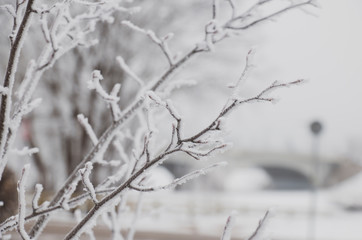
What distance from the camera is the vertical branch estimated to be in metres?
1.65

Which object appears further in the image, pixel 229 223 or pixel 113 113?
pixel 113 113

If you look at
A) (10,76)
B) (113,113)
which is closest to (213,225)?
(113,113)

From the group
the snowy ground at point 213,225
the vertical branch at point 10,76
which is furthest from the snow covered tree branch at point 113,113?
the snowy ground at point 213,225

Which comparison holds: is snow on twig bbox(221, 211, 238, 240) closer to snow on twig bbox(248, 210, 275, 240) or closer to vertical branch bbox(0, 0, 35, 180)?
snow on twig bbox(248, 210, 275, 240)

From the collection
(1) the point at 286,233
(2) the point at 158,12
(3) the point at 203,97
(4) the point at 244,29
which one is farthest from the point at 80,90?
(4) the point at 244,29

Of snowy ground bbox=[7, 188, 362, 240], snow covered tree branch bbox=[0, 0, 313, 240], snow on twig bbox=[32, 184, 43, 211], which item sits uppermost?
snowy ground bbox=[7, 188, 362, 240]

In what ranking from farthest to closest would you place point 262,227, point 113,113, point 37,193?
point 113,113
point 37,193
point 262,227

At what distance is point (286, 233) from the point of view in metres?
14.2

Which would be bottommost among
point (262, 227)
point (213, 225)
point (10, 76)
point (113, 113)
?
point (262, 227)

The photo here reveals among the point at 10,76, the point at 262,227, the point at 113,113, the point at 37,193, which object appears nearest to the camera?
the point at 262,227

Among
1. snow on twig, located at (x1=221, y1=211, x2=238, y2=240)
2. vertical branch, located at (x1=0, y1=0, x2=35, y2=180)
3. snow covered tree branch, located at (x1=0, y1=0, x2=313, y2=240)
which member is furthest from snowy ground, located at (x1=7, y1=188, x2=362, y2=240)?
snow on twig, located at (x1=221, y1=211, x2=238, y2=240)

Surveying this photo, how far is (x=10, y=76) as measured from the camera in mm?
1756

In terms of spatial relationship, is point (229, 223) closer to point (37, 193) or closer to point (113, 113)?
point (37, 193)

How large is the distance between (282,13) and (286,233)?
13.2 m
